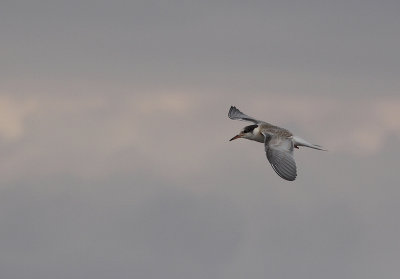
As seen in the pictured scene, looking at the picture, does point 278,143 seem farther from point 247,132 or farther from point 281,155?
point 247,132

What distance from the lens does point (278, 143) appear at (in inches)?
2176

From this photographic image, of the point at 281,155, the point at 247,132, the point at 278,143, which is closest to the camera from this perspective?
the point at 281,155

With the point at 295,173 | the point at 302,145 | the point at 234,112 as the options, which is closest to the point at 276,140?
the point at 302,145

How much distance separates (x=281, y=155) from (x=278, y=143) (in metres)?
2.17

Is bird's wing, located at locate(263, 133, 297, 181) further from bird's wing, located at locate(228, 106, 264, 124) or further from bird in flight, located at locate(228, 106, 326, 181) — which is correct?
A: bird's wing, located at locate(228, 106, 264, 124)

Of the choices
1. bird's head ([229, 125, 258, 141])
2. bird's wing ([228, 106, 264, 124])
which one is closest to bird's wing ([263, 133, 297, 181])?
bird's head ([229, 125, 258, 141])

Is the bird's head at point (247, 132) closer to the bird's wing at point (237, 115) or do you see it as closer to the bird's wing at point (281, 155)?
the bird's wing at point (281, 155)

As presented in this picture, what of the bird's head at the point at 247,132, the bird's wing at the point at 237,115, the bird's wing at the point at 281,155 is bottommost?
the bird's wing at the point at 281,155

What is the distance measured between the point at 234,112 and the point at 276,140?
37.5ft

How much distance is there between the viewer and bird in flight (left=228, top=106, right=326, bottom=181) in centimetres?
5106

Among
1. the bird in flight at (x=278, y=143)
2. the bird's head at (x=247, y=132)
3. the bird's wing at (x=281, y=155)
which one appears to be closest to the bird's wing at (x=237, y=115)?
the bird in flight at (x=278, y=143)

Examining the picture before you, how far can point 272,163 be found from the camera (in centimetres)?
5191

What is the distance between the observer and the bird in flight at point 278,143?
168 ft

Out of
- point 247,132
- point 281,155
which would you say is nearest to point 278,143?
point 281,155
